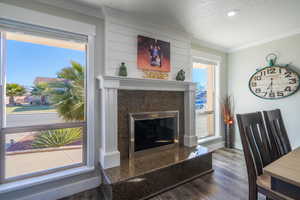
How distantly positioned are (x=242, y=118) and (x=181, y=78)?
66.6 inches

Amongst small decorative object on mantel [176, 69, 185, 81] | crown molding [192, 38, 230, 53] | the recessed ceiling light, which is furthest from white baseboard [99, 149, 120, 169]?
crown molding [192, 38, 230, 53]

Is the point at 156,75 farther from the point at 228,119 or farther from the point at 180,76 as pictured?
the point at 228,119

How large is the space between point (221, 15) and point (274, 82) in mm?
1933

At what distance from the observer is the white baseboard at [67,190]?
1.83 metres

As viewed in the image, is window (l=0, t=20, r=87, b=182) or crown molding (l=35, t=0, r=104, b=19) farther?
crown molding (l=35, t=0, r=104, b=19)

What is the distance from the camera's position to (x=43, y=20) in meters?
1.83

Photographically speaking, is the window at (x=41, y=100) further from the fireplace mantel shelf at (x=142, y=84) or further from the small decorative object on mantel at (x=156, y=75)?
the small decorative object on mantel at (x=156, y=75)

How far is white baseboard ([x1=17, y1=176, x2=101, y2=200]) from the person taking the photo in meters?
1.83

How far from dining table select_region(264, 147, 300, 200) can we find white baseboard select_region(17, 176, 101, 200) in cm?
211

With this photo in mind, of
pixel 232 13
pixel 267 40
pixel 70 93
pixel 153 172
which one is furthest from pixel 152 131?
pixel 267 40

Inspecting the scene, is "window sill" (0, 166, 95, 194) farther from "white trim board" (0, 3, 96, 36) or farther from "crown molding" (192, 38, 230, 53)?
"crown molding" (192, 38, 230, 53)

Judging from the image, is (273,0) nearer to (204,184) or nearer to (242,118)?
(242,118)

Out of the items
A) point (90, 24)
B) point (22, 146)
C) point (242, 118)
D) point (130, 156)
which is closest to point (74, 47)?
point (90, 24)

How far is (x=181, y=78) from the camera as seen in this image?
9.30 feet
